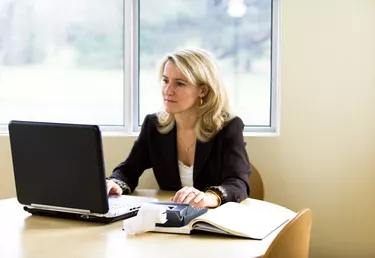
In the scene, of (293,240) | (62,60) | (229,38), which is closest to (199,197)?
(293,240)

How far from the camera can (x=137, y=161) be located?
248 centimetres

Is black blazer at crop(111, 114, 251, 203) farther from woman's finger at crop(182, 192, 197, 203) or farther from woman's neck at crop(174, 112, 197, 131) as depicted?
woman's finger at crop(182, 192, 197, 203)

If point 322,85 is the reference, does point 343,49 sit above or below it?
above

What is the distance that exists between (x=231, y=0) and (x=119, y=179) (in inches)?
44.8

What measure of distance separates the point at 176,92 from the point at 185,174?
1.16 ft

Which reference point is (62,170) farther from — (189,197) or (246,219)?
(246,219)

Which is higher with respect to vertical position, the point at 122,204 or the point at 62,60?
the point at 62,60

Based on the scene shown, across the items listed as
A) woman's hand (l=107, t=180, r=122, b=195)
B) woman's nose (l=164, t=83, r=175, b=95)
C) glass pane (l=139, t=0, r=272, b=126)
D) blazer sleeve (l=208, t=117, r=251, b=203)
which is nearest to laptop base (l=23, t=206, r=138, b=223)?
woman's hand (l=107, t=180, r=122, b=195)

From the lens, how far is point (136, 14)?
9.45 feet

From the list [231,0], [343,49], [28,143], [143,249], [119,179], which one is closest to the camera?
[143,249]

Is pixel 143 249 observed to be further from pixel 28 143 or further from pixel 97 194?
pixel 28 143

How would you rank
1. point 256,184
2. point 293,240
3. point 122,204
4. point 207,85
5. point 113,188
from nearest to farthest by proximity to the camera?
point 293,240, point 122,204, point 113,188, point 207,85, point 256,184

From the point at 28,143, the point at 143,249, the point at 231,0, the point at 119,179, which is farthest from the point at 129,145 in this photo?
the point at 143,249

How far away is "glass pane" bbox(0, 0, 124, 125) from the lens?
2918 millimetres
